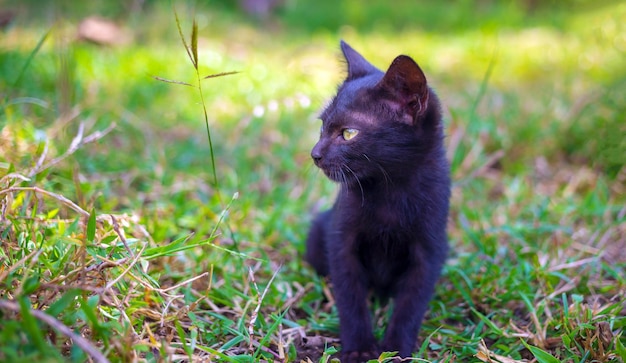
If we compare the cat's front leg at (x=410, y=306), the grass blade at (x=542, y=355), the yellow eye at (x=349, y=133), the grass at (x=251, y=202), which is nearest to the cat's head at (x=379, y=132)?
the yellow eye at (x=349, y=133)

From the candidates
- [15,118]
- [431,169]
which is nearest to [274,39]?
[15,118]

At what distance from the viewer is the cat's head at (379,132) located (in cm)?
220

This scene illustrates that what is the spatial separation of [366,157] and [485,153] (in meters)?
2.42

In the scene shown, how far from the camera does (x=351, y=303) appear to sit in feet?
7.66

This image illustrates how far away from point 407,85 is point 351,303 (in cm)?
99

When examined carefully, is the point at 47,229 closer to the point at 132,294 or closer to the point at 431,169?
the point at 132,294

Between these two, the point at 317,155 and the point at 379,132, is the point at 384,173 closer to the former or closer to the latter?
the point at 379,132

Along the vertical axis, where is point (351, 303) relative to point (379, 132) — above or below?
below

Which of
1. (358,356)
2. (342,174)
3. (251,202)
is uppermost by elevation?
(342,174)

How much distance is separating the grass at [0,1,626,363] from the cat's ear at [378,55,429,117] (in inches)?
35.5

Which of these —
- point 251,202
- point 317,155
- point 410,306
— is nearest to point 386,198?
point 317,155

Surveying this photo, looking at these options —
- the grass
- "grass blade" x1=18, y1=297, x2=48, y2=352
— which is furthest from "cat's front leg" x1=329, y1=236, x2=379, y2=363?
"grass blade" x1=18, y1=297, x2=48, y2=352

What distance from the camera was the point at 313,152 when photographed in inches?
88.9

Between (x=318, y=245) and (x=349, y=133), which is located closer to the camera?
(x=349, y=133)
